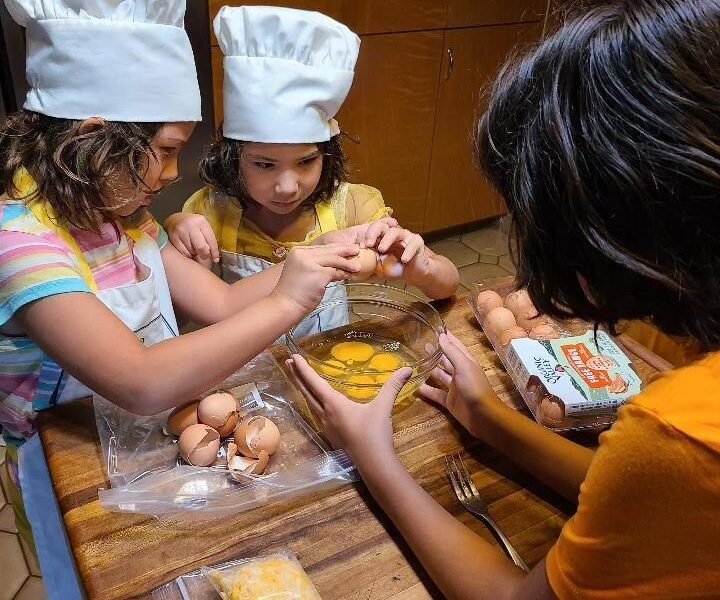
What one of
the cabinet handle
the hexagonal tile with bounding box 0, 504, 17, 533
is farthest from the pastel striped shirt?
the cabinet handle

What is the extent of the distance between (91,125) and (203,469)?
0.45 meters

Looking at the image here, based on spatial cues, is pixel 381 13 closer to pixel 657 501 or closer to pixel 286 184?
pixel 286 184

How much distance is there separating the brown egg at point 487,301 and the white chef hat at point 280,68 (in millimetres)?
387

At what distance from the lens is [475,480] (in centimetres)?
72

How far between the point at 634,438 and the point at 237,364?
1.58 ft

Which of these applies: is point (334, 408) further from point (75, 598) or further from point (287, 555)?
point (75, 598)

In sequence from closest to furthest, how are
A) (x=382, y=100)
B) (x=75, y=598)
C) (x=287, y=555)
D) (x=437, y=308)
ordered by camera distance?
(x=287, y=555), (x=75, y=598), (x=437, y=308), (x=382, y=100)

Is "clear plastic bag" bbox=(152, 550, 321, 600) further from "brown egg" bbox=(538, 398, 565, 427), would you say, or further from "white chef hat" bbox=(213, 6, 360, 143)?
"white chef hat" bbox=(213, 6, 360, 143)

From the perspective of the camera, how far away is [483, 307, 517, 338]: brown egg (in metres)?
0.94

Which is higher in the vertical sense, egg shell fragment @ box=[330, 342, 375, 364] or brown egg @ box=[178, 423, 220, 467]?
brown egg @ box=[178, 423, 220, 467]

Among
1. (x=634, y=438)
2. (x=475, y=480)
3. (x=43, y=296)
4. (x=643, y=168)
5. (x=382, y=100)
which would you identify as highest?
(x=643, y=168)

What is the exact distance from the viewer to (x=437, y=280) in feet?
3.49

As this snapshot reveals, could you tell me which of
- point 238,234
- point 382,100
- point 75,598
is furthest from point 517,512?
point 382,100

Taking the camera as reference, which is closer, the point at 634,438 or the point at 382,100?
the point at 634,438
